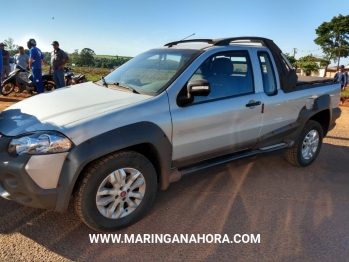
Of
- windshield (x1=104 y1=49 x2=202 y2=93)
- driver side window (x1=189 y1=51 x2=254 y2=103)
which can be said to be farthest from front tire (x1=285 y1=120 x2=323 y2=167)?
windshield (x1=104 y1=49 x2=202 y2=93)

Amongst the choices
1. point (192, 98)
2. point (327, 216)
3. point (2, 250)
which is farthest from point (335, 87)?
point (2, 250)

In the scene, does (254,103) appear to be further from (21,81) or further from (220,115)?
(21,81)

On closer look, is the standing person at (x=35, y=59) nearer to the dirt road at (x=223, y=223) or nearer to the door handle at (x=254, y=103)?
the dirt road at (x=223, y=223)

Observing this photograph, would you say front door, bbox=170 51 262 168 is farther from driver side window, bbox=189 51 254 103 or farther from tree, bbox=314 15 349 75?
tree, bbox=314 15 349 75

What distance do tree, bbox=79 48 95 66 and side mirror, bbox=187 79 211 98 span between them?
2099 inches

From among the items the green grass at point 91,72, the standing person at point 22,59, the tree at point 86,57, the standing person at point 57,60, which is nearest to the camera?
the standing person at point 57,60

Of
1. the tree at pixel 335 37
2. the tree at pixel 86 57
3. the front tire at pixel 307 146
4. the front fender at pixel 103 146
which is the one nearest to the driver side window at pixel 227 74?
the front fender at pixel 103 146

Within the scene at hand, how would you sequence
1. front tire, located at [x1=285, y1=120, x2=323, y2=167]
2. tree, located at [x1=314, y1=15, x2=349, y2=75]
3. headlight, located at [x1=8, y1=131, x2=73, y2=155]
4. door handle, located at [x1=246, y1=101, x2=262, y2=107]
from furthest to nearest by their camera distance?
tree, located at [x1=314, y1=15, x2=349, y2=75] < front tire, located at [x1=285, y1=120, x2=323, y2=167] < door handle, located at [x1=246, y1=101, x2=262, y2=107] < headlight, located at [x1=8, y1=131, x2=73, y2=155]

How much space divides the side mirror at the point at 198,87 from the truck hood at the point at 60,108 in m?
0.41

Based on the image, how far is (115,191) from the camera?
2859mm

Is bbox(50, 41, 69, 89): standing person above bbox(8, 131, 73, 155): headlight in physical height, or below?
above

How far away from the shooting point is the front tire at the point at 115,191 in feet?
8.86

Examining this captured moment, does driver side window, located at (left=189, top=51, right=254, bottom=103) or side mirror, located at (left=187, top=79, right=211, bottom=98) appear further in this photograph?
driver side window, located at (left=189, top=51, right=254, bottom=103)

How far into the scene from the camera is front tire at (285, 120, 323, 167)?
4.69 metres
